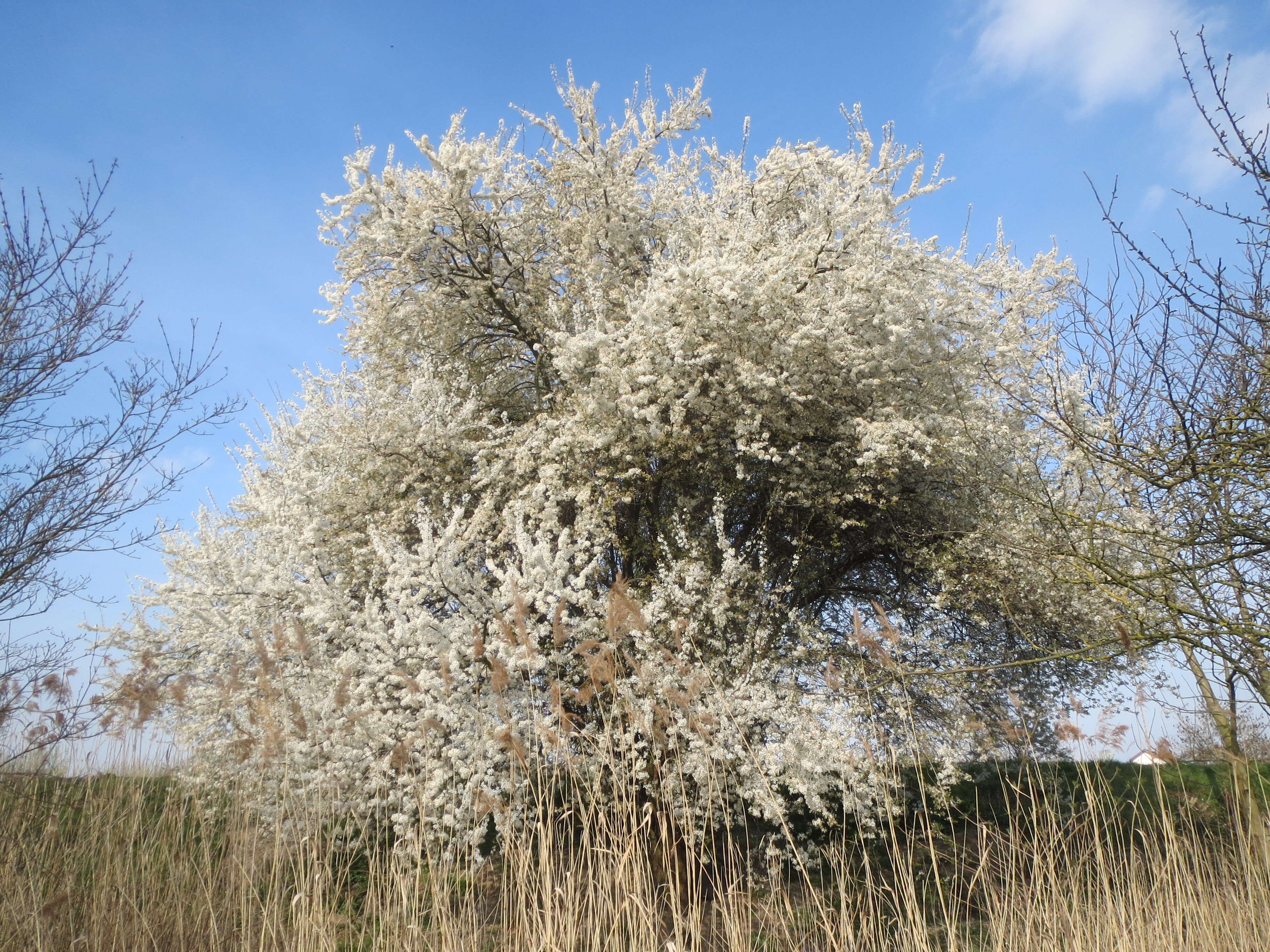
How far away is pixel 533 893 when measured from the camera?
3.49 meters

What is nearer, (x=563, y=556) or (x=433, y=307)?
(x=563, y=556)

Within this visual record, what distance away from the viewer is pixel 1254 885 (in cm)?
427

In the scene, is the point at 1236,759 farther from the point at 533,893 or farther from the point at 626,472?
the point at 626,472

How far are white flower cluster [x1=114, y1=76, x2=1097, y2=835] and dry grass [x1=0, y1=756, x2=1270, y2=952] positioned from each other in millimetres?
733

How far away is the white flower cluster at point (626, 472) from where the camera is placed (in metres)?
5.93

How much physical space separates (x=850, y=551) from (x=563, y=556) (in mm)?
3912

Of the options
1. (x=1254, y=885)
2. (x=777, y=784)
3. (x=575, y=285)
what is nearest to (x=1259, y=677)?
(x=1254, y=885)

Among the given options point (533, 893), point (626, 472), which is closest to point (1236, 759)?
point (533, 893)

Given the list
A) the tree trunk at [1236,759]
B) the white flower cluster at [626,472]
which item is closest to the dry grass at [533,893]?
the tree trunk at [1236,759]

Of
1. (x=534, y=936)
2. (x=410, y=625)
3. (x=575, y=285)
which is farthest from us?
(x=575, y=285)

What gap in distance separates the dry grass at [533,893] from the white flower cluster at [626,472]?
733 millimetres

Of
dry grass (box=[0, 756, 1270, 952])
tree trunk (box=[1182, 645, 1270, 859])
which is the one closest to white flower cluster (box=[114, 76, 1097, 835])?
dry grass (box=[0, 756, 1270, 952])

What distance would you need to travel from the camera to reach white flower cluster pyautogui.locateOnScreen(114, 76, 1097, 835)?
5.93 m

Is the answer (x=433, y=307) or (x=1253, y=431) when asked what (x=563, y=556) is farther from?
(x=1253, y=431)
